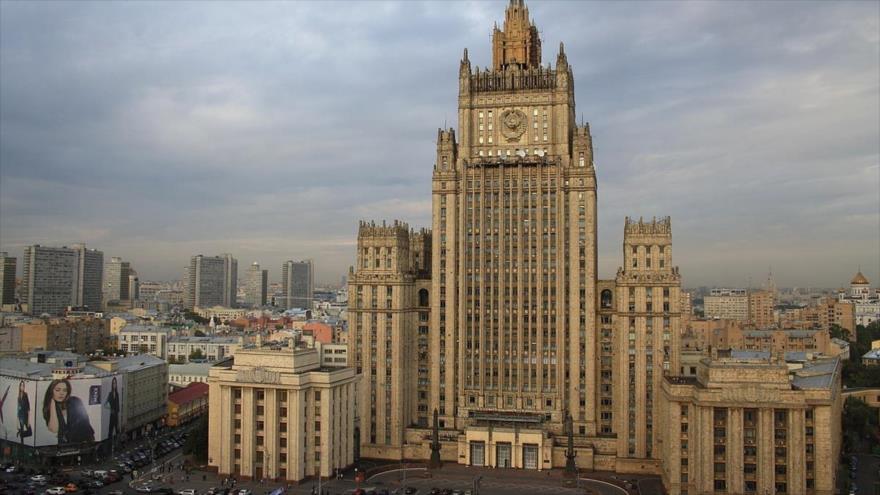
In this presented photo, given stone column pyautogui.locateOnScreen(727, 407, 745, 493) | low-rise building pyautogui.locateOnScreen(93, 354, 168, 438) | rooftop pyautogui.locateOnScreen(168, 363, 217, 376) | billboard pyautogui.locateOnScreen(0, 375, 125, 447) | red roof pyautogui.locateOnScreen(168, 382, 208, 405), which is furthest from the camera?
rooftop pyautogui.locateOnScreen(168, 363, 217, 376)

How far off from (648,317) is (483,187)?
1246 inches

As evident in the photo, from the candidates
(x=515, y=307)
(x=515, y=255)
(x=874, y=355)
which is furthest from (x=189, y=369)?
(x=874, y=355)

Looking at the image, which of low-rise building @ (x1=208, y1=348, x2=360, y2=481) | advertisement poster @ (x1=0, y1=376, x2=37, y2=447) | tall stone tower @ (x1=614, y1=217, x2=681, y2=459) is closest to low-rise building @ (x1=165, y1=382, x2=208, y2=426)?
advertisement poster @ (x1=0, y1=376, x2=37, y2=447)

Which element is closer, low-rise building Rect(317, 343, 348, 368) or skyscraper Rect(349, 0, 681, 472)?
skyscraper Rect(349, 0, 681, 472)

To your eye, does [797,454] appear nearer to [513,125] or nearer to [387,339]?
[387,339]

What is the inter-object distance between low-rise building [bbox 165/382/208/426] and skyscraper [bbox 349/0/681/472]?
150ft

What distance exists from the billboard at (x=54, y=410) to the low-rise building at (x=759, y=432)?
286 ft

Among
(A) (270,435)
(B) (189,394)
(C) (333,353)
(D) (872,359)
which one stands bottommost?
(B) (189,394)

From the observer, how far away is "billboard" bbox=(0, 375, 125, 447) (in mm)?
114062

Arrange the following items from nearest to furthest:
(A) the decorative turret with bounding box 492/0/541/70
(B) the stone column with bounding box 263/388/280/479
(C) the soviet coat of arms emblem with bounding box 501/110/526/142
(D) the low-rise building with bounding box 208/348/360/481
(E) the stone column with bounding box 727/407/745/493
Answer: (E) the stone column with bounding box 727/407/745/493 < (D) the low-rise building with bounding box 208/348/360/481 < (B) the stone column with bounding box 263/388/280/479 < (C) the soviet coat of arms emblem with bounding box 501/110/526/142 < (A) the decorative turret with bounding box 492/0/541/70

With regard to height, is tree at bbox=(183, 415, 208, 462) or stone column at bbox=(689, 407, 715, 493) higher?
stone column at bbox=(689, 407, 715, 493)

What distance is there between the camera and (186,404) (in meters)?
151

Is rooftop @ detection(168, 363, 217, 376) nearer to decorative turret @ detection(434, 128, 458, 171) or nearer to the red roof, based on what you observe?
the red roof

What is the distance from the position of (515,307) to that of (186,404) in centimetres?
7350
